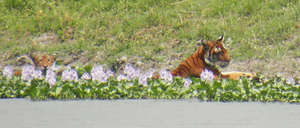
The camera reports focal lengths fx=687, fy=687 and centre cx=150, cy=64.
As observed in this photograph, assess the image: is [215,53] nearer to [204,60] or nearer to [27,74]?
[204,60]

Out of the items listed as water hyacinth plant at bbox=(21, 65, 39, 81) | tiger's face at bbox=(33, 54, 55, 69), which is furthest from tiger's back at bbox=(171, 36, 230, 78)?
tiger's face at bbox=(33, 54, 55, 69)

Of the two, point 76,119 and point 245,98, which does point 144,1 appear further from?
point 76,119

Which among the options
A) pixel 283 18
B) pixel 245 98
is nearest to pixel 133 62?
pixel 283 18

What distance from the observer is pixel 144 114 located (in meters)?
8.80

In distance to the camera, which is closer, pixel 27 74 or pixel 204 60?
pixel 27 74

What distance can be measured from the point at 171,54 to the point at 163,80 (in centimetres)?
503

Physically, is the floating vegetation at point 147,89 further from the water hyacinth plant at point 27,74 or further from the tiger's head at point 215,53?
the tiger's head at point 215,53

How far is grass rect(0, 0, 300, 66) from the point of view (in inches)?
625

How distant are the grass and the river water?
5.36 meters

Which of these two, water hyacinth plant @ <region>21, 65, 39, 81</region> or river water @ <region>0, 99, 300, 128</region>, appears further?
water hyacinth plant @ <region>21, 65, 39, 81</region>

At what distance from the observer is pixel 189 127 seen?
760 centimetres

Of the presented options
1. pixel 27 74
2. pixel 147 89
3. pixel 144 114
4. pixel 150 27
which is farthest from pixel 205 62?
pixel 150 27

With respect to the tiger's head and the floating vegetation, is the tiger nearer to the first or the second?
the floating vegetation

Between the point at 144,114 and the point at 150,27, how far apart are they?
893 centimetres
